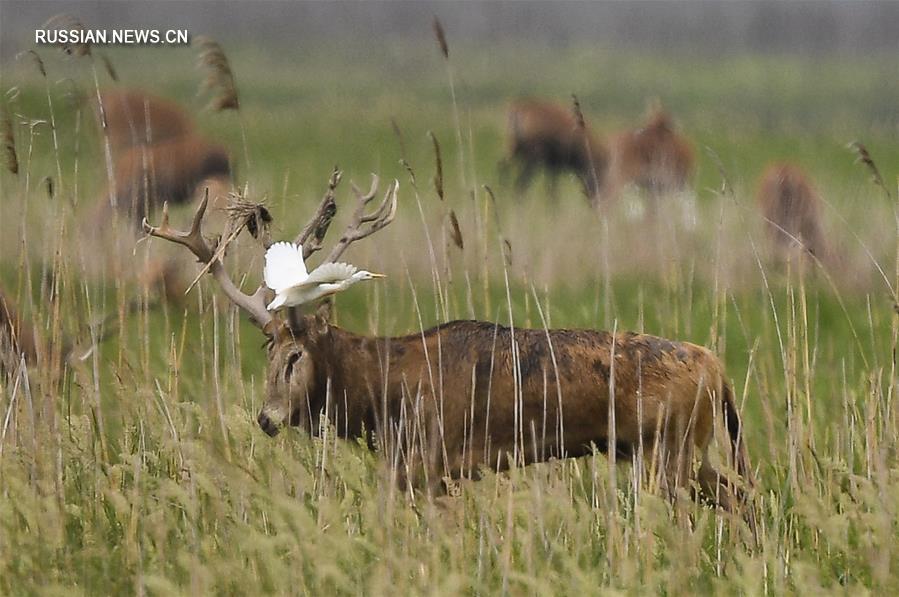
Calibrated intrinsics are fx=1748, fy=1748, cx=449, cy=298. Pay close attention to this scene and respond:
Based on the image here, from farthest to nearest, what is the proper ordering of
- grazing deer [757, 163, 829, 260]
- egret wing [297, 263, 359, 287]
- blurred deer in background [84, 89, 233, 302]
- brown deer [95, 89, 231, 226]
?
brown deer [95, 89, 231, 226] → grazing deer [757, 163, 829, 260] → blurred deer in background [84, 89, 233, 302] → egret wing [297, 263, 359, 287]

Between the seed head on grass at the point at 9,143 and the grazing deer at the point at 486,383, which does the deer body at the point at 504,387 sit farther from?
the seed head on grass at the point at 9,143

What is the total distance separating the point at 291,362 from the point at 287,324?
14 centimetres

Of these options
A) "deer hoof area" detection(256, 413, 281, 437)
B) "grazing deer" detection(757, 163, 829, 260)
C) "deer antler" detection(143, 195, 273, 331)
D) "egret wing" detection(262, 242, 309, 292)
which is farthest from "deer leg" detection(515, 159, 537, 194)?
"egret wing" detection(262, 242, 309, 292)

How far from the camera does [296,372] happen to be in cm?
630

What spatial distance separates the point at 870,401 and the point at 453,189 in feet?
51.1

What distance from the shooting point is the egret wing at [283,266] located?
5.70 meters

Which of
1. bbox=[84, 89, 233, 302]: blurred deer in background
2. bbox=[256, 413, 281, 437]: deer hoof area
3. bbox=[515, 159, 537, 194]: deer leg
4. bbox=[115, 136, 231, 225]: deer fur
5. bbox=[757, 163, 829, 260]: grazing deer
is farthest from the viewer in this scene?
bbox=[515, 159, 537, 194]: deer leg

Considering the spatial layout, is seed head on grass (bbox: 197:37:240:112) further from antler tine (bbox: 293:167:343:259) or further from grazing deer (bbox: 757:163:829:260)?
grazing deer (bbox: 757:163:829:260)

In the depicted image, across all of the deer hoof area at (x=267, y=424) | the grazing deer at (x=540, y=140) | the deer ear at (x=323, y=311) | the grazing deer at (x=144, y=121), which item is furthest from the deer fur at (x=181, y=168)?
the deer hoof area at (x=267, y=424)

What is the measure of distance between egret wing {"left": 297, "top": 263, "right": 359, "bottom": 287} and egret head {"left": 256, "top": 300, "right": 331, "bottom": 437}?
68 centimetres

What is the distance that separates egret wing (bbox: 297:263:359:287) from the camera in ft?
18.2

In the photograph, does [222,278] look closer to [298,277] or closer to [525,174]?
[298,277]

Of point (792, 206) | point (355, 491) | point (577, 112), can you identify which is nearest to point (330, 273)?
point (355, 491)

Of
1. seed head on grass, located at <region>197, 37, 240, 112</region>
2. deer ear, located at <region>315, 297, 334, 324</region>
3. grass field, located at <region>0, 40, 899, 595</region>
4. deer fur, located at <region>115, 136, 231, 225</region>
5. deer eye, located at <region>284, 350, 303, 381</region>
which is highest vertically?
seed head on grass, located at <region>197, 37, 240, 112</region>
